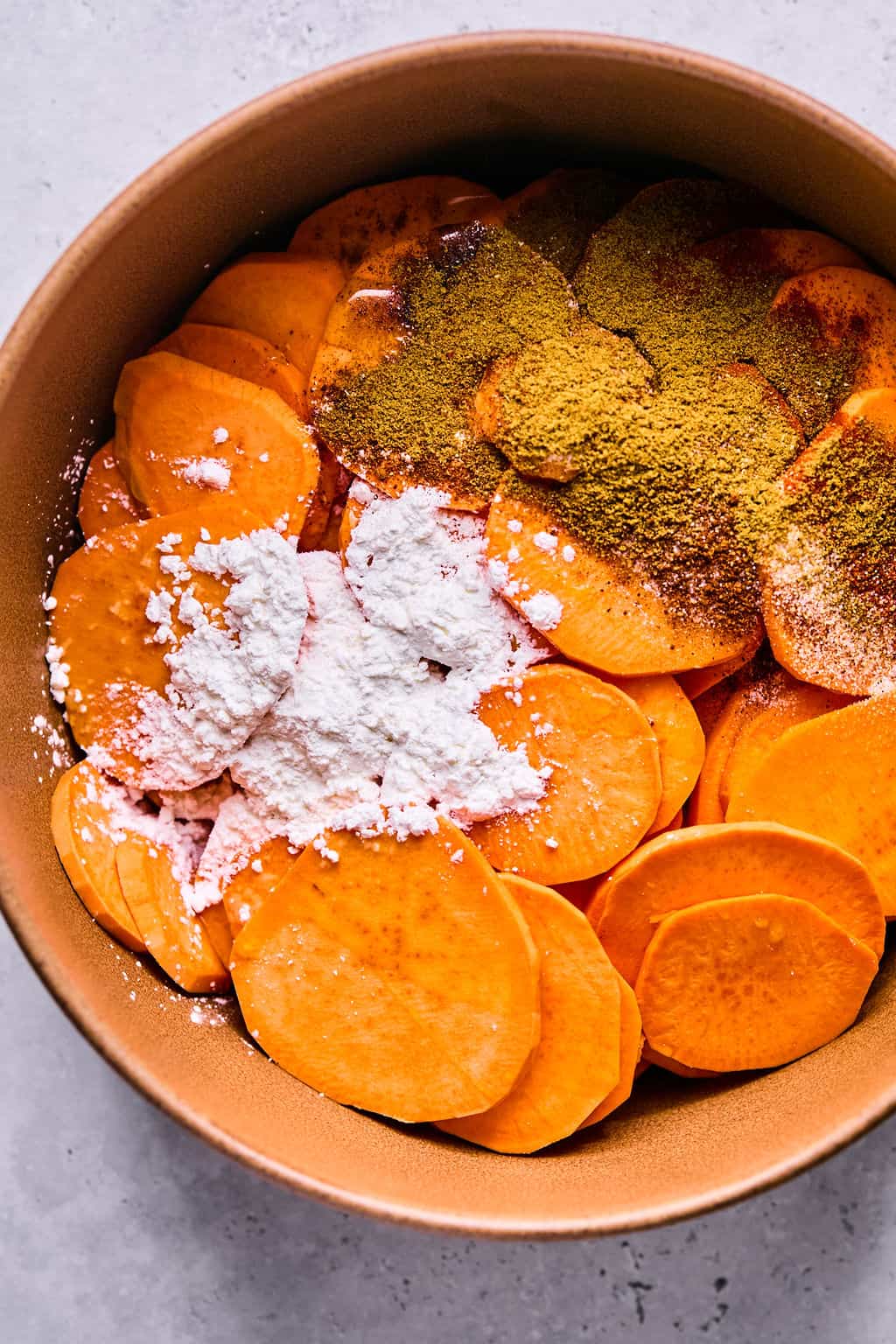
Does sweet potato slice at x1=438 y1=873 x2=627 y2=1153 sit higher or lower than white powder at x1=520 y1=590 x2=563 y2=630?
lower

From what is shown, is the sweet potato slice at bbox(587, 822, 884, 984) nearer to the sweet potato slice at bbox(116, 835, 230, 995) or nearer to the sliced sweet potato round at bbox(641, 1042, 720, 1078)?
the sliced sweet potato round at bbox(641, 1042, 720, 1078)

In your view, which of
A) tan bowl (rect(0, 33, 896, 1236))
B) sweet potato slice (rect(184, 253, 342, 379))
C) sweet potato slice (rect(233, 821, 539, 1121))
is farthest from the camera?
sweet potato slice (rect(184, 253, 342, 379))

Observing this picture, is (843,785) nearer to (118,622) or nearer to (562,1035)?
(562,1035)

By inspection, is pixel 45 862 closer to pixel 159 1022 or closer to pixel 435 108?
pixel 159 1022

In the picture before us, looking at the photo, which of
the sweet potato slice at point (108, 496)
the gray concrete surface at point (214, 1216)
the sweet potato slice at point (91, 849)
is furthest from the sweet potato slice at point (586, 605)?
the gray concrete surface at point (214, 1216)

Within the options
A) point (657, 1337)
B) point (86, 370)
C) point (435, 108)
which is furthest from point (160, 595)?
point (657, 1337)

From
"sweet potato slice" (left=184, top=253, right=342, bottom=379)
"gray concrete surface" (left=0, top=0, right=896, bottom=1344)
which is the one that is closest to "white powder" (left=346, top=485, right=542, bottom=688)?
A: "sweet potato slice" (left=184, top=253, right=342, bottom=379)
